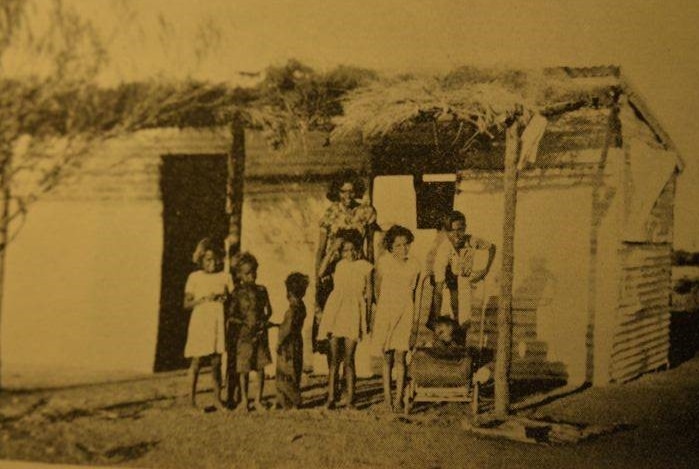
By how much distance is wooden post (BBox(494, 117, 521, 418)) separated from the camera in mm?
3158

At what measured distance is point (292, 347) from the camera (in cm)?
338

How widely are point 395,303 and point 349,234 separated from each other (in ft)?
1.21

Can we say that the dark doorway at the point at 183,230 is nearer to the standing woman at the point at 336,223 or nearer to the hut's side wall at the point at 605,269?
the standing woman at the point at 336,223

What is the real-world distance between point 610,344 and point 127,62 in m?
2.48

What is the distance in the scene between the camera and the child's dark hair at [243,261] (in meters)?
3.42

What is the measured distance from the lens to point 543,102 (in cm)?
313

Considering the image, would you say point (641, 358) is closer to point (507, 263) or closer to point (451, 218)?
A: point (507, 263)

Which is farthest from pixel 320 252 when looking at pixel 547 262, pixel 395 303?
pixel 547 262

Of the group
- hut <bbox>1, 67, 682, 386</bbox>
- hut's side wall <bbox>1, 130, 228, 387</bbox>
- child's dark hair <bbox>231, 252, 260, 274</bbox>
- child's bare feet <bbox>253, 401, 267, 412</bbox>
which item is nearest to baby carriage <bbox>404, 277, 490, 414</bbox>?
hut <bbox>1, 67, 682, 386</bbox>

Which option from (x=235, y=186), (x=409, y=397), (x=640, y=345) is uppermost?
(x=235, y=186)

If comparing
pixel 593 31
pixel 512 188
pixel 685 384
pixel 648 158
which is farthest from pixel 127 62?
pixel 685 384

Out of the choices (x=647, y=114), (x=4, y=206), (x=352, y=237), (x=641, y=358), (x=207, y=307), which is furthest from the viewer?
(x=4, y=206)

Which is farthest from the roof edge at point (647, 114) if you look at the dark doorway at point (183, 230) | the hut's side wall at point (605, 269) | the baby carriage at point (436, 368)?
the dark doorway at point (183, 230)

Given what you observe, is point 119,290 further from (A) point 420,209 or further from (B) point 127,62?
(A) point 420,209
